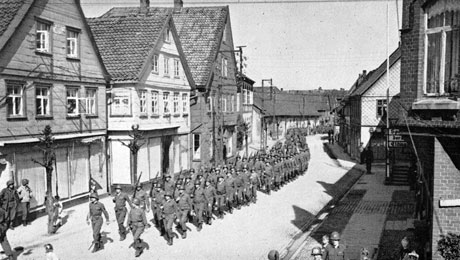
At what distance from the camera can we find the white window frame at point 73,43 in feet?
64.7

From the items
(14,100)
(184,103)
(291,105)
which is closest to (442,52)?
(14,100)

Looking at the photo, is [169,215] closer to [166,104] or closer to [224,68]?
[166,104]

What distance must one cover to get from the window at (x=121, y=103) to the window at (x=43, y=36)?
5115mm

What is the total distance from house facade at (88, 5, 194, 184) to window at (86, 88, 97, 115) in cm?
118

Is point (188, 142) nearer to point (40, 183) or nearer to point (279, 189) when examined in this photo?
point (279, 189)

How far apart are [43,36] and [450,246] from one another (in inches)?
613

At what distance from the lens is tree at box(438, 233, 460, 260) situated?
8977 mm

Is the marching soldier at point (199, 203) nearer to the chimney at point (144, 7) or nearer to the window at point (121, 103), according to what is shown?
the window at point (121, 103)

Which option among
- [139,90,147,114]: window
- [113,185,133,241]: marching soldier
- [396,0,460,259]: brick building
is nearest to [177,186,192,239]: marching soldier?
[113,185,133,241]: marching soldier

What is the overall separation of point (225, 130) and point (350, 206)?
17836 mm

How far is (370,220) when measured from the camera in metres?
17.0

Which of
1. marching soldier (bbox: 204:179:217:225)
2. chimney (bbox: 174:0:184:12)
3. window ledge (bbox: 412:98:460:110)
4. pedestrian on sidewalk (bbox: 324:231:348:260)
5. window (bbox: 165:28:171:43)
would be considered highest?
chimney (bbox: 174:0:184:12)

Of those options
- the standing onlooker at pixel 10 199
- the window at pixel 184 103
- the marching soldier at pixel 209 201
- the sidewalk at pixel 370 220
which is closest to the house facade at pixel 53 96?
the standing onlooker at pixel 10 199

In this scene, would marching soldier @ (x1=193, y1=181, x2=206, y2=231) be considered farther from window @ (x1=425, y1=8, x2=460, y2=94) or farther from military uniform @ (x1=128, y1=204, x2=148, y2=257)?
window @ (x1=425, y1=8, x2=460, y2=94)
